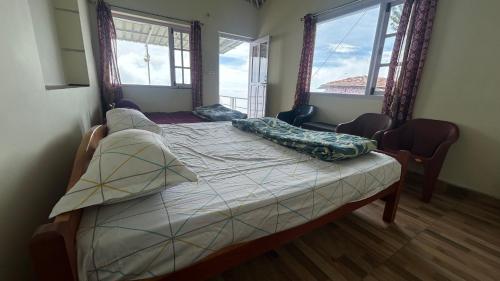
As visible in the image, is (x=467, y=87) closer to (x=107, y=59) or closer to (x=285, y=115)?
(x=285, y=115)

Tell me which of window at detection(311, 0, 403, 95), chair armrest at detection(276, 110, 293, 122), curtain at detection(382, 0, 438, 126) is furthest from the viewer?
chair armrest at detection(276, 110, 293, 122)

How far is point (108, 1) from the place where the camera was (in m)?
3.53

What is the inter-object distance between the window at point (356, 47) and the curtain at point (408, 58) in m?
0.25

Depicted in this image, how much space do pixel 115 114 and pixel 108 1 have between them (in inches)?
123

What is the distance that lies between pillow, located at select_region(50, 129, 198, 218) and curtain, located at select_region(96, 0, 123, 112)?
3234 mm

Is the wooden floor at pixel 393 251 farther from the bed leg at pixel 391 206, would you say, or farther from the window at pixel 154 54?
the window at pixel 154 54

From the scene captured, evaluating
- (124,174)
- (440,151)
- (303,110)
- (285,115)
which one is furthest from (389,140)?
(124,174)

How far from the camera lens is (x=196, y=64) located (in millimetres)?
4387

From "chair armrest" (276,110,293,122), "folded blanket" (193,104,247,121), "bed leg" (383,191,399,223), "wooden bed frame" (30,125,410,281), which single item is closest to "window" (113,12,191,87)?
"folded blanket" (193,104,247,121)

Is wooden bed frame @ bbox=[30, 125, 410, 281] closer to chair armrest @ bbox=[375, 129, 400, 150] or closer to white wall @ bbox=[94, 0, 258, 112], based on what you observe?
chair armrest @ bbox=[375, 129, 400, 150]

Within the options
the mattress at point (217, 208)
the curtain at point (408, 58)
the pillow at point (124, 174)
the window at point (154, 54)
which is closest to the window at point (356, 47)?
the curtain at point (408, 58)

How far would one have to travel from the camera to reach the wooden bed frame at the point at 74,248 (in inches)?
20.1

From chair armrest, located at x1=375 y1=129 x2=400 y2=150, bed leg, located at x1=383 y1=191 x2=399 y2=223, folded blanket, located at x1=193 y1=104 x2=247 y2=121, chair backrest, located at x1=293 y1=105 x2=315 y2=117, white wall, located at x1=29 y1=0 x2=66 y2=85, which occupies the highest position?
white wall, located at x1=29 y1=0 x2=66 y2=85

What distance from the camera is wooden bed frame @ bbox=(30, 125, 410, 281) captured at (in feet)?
1.68
